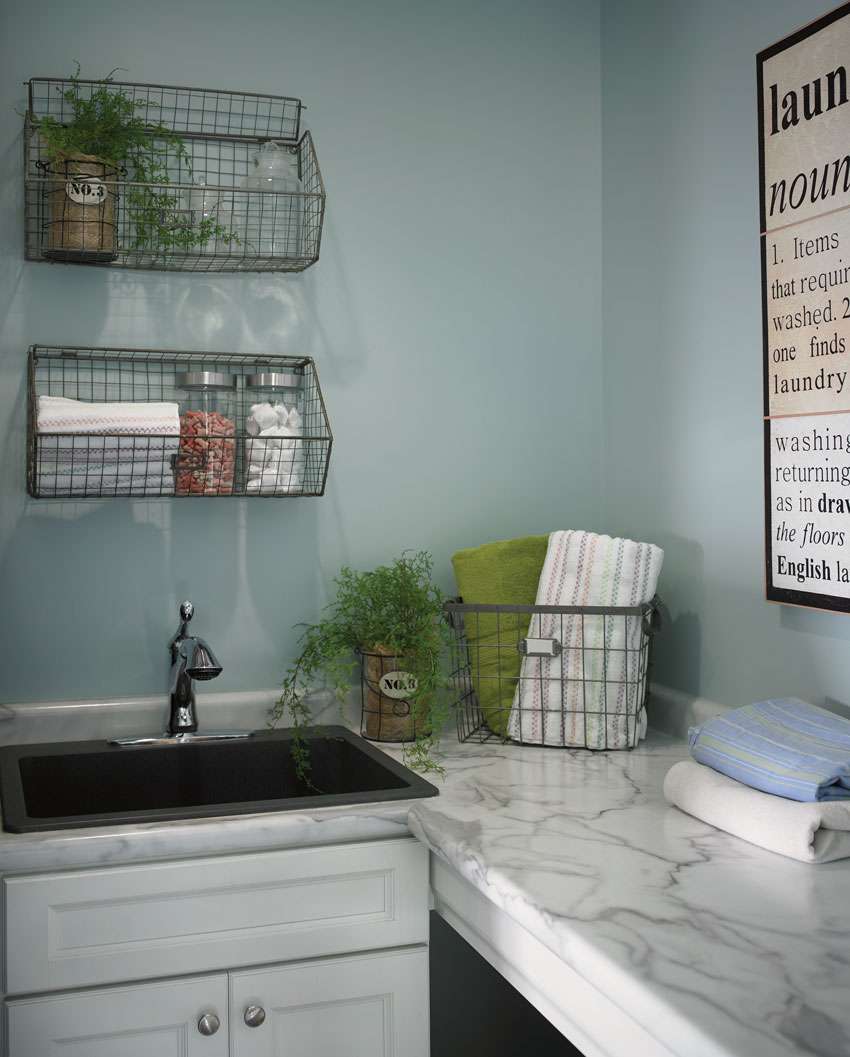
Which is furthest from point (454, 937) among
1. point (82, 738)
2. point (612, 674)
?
point (82, 738)

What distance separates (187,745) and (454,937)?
62cm

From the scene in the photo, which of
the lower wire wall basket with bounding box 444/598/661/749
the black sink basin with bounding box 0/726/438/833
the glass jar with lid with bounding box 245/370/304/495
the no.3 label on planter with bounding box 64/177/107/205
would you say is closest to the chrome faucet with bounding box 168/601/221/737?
the black sink basin with bounding box 0/726/438/833

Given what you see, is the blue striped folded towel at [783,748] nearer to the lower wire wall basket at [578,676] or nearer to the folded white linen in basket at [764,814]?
the folded white linen in basket at [764,814]

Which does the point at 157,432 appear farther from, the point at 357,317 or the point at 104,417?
the point at 357,317

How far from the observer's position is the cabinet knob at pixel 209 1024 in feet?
4.03

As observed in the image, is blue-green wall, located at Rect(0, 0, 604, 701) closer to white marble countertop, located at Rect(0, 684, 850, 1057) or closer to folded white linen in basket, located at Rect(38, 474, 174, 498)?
folded white linen in basket, located at Rect(38, 474, 174, 498)

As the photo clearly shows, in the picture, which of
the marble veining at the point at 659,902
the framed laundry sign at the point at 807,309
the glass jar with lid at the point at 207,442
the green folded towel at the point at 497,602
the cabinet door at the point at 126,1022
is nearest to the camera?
the marble veining at the point at 659,902

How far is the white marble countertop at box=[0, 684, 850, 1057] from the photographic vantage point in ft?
2.50

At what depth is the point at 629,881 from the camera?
1.02m

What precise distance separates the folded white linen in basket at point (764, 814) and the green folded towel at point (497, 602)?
485mm

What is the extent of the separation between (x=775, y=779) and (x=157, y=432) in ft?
3.40

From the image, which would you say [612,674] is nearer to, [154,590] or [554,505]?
[554,505]

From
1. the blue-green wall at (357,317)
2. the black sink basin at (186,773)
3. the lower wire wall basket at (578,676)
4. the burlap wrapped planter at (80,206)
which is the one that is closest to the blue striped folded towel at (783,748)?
the lower wire wall basket at (578,676)

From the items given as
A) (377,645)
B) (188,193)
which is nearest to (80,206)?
(188,193)
